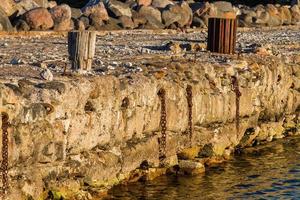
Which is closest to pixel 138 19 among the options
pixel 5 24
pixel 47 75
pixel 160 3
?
pixel 160 3

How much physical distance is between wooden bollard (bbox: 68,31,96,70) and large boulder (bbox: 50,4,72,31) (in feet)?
47.9

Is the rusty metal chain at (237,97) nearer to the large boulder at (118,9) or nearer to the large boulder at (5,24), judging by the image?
the large boulder at (5,24)

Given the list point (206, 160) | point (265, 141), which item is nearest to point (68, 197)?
point (206, 160)

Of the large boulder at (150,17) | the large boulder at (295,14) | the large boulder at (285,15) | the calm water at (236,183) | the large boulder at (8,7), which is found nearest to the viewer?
the calm water at (236,183)

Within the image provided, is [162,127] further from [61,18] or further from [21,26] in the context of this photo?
[61,18]

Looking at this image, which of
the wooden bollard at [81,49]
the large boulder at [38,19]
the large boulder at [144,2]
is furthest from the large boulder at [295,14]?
the wooden bollard at [81,49]

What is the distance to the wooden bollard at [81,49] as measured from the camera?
17.1 metres

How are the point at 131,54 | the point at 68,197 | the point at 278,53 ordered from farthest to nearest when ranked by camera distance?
1. the point at 278,53
2. the point at 131,54
3. the point at 68,197

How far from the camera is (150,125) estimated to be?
701 inches

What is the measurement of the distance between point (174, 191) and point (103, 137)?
1704mm

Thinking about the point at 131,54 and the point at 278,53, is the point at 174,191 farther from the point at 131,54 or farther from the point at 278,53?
the point at 278,53

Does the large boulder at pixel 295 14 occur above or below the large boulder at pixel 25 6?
below

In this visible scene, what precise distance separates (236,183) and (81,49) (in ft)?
12.4

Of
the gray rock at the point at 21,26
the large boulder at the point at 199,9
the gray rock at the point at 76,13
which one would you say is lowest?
the large boulder at the point at 199,9
